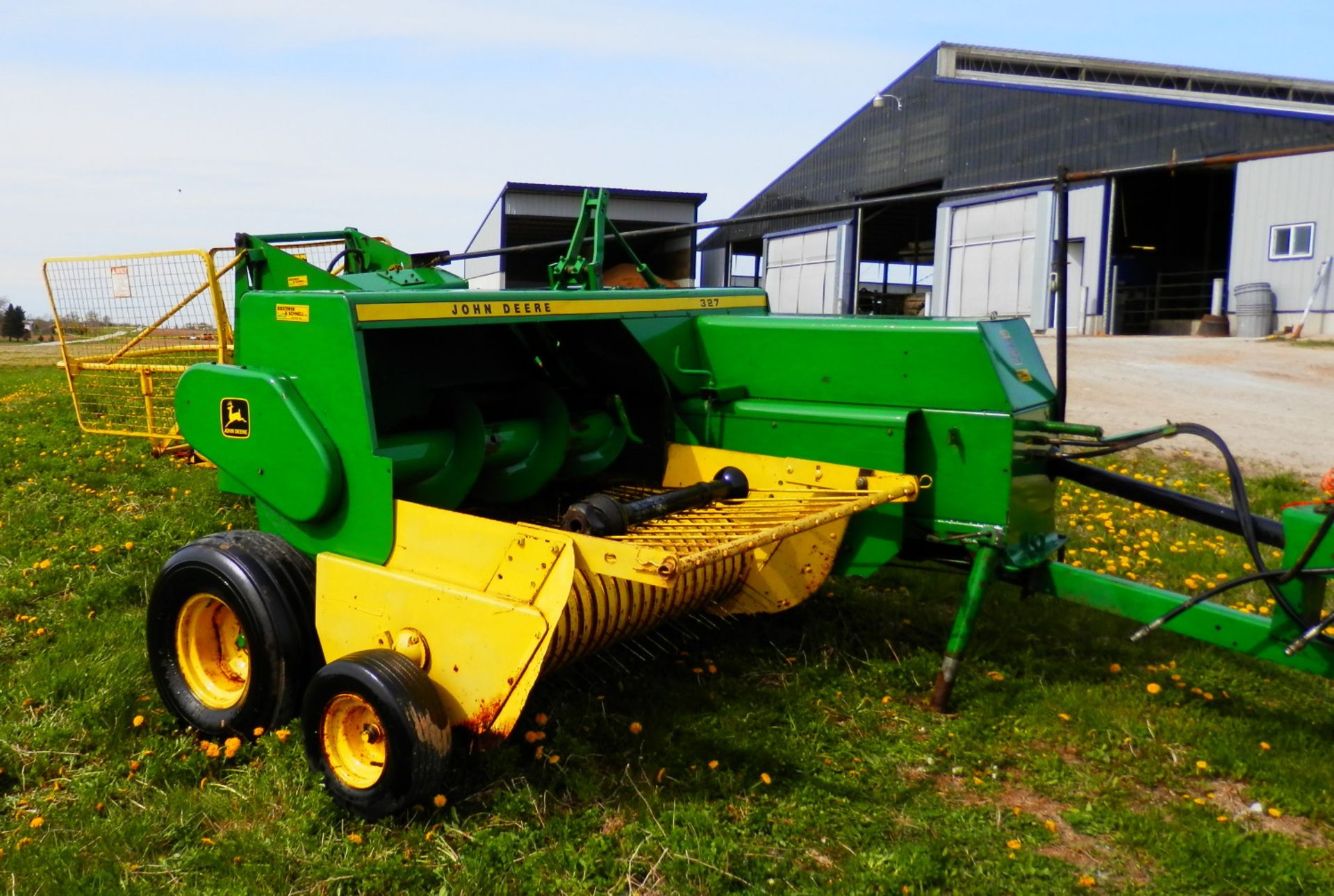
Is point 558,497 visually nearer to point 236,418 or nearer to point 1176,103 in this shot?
point 236,418

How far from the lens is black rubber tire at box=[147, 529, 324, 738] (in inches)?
135

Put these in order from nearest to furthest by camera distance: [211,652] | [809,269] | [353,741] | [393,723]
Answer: [393,723] < [353,741] < [211,652] < [809,269]

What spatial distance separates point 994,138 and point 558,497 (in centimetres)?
1990

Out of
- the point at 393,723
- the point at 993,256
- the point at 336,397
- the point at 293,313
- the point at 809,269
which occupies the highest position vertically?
the point at 993,256

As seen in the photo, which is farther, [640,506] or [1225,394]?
[1225,394]

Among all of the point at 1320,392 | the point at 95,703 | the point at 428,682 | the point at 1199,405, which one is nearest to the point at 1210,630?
the point at 428,682

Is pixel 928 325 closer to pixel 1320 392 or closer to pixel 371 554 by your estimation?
pixel 371 554

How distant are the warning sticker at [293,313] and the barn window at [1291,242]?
762 inches

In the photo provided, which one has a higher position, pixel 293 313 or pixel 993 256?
pixel 993 256

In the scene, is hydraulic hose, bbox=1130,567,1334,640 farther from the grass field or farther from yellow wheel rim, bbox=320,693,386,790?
yellow wheel rim, bbox=320,693,386,790

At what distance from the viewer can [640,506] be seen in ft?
11.6

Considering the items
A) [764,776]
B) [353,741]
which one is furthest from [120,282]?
[764,776]

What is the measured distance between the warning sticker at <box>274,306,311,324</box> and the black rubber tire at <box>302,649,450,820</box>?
1.06 m

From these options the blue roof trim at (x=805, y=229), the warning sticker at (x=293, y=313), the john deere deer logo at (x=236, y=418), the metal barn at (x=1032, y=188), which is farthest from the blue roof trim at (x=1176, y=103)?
the john deere deer logo at (x=236, y=418)
